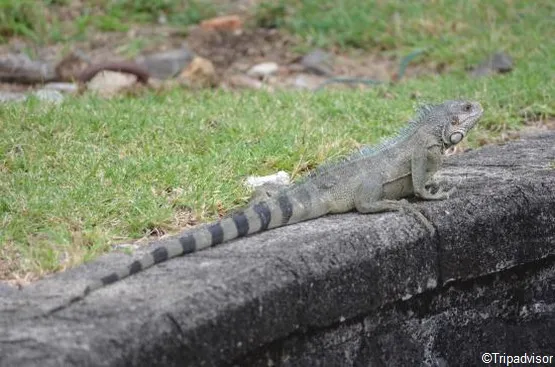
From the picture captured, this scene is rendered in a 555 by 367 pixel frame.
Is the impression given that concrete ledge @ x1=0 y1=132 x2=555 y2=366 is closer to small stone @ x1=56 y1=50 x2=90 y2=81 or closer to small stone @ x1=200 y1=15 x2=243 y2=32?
small stone @ x1=56 y1=50 x2=90 y2=81

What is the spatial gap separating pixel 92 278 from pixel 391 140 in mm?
1694

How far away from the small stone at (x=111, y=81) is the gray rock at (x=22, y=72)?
50cm

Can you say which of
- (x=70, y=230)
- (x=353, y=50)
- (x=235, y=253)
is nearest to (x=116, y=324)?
(x=235, y=253)

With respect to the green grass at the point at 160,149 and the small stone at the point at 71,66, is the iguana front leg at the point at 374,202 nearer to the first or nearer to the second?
the green grass at the point at 160,149

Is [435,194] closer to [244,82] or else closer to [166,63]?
[244,82]

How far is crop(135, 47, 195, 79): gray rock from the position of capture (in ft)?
29.0

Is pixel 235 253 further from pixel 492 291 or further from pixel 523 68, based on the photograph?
pixel 523 68

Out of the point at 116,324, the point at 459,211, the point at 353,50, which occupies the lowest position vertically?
the point at 353,50

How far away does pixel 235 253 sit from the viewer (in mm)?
4078

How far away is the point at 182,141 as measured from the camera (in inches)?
237

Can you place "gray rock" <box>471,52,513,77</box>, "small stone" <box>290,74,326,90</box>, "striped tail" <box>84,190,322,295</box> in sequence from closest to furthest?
1. "striped tail" <box>84,190,322,295</box>
2. "gray rock" <box>471,52,513,77</box>
3. "small stone" <box>290,74,326,90</box>

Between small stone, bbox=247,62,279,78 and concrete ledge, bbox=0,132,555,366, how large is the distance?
3750mm

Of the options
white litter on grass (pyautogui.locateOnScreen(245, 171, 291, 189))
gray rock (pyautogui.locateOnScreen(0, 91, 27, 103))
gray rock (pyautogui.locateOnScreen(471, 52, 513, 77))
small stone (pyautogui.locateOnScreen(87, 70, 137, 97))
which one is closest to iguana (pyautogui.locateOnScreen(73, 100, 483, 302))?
white litter on grass (pyautogui.locateOnScreen(245, 171, 291, 189))

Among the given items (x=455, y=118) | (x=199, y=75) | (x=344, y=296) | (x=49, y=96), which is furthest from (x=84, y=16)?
(x=344, y=296)
